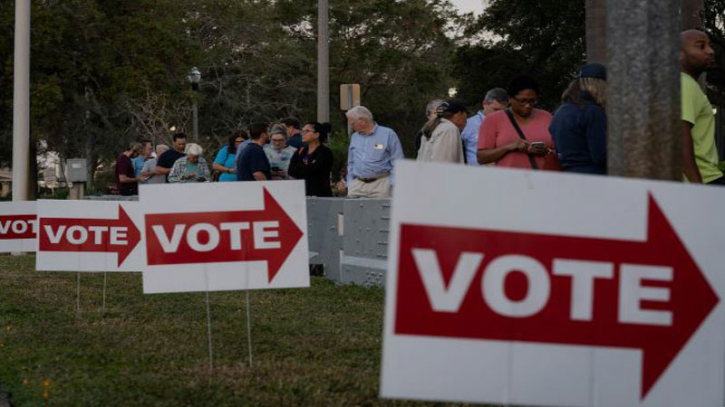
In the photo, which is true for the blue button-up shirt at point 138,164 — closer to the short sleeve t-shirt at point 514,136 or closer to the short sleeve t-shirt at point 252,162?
the short sleeve t-shirt at point 252,162

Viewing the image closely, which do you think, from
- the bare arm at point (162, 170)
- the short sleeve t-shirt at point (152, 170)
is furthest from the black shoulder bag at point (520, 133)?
the short sleeve t-shirt at point (152, 170)

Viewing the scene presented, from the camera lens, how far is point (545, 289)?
466 centimetres

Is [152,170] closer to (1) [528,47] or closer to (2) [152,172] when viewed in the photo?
(2) [152,172]

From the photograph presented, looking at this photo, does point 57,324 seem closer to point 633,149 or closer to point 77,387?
point 77,387

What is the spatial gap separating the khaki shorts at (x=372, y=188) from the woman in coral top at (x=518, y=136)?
5.45m

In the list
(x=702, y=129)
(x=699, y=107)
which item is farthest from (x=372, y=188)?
(x=699, y=107)

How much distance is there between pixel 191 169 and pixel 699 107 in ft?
38.2

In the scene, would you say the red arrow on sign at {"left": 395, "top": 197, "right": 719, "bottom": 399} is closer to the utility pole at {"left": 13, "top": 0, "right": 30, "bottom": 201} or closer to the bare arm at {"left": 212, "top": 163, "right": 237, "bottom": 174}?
the bare arm at {"left": 212, "top": 163, "right": 237, "bottom": 174}

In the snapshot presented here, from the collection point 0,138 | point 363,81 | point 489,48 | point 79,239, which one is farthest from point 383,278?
point 363,81

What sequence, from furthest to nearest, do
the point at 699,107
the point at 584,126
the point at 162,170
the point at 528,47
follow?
the point at 528,47
the point at 162,170
the point at 584,126
the point at 699,107

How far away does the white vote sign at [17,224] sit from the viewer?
17.3 metres

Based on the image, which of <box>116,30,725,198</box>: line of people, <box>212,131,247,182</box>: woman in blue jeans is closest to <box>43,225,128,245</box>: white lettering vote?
<box>116,30,725,198</box>: line of people

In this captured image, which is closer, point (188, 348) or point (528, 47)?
point (188, 348)

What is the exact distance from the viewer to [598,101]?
8.55 metres
